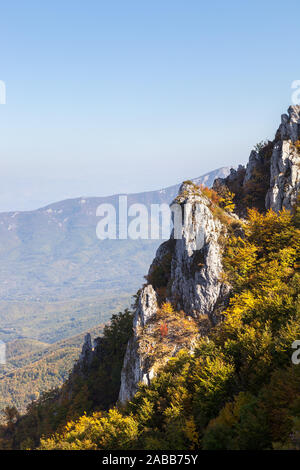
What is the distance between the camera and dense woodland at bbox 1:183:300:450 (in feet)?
60.3

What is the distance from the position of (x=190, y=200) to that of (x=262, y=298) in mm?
15845

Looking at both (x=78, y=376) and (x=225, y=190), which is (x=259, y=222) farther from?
(x=78, y=376)

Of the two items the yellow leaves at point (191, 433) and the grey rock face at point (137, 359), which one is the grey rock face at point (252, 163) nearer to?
the grey rock face at point (137, 359)

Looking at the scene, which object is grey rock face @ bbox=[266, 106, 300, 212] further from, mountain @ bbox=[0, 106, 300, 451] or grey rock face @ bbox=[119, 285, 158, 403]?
grey rock face @ bbox=[119, 285, 158, 403]

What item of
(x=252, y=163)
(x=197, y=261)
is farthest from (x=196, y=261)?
(x=252, y=163)

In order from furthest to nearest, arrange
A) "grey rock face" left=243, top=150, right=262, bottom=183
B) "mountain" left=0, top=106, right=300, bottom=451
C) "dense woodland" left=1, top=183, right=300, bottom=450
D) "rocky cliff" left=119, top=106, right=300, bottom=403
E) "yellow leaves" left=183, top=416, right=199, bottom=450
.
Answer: "grey rock face" left=243, top=150, right=262, bottom=183, "rocky cliff" left=119, top=106, right=300, bottom=403, "yellow leaves" left=183, top=416, right=199, bottom=450, "mountain" left=0, top=106, right=300, bottom=451, "dense woodland" left=1, top=183, right=300, bottom=450

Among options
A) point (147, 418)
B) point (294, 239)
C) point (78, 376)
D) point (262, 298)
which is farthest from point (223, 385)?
point (78, 376)

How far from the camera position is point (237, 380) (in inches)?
926

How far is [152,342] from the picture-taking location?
1356 inches

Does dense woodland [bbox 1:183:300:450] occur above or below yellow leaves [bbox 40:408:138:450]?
above

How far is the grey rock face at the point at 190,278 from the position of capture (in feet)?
117

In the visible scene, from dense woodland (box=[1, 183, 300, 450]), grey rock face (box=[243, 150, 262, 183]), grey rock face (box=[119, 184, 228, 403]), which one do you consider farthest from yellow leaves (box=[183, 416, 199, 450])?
grey rock face (box=[243, 150, 262, 183])

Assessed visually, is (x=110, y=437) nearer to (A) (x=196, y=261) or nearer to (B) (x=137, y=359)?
(B) (x=137, y=359)

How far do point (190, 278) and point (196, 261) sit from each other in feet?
7.42
